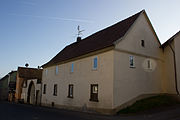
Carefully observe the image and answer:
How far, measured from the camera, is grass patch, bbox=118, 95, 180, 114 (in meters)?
15.0

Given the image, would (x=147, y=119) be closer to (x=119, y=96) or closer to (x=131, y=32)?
(x=119, y=96)

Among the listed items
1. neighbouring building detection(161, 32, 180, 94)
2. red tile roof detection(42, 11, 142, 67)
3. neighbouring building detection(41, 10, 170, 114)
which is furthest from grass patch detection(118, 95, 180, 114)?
red tile roof detection(42, 11, 142, 67)

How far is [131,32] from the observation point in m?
17.4

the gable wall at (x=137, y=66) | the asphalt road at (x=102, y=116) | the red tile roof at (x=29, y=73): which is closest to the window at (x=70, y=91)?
the asphalt road at (x=102, y=116)

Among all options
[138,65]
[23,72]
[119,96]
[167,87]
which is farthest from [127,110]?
[23,72]

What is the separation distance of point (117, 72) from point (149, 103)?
13.6 ft

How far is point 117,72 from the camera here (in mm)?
15422

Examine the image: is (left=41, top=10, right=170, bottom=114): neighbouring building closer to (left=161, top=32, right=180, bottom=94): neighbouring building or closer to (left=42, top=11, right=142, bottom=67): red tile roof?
(left=42, top=11, right=142, bottom=67): red tile roof

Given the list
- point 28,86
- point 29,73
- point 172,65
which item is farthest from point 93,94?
point 29,73

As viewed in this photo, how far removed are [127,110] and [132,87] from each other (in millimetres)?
2355

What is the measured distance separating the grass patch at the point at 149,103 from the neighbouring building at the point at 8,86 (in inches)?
1326

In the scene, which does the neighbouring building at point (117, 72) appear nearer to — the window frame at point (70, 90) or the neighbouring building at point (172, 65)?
the window frame at point (70, 90)

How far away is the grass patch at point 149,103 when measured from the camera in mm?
14990

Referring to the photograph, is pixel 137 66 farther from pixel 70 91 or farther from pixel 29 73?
pixel 29 73
